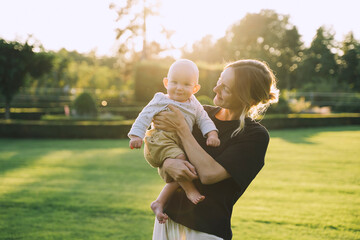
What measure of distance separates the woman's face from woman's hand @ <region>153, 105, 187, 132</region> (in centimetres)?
24

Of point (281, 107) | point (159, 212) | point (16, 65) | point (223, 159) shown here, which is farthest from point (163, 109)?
point (281, 107)

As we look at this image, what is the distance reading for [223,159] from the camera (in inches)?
75.9

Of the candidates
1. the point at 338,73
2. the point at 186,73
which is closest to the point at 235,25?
the point at 338,73

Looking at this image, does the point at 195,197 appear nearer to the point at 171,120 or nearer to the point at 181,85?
the point at 171,120

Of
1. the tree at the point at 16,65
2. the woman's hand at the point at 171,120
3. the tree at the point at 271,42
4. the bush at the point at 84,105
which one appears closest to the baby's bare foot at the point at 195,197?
the woman's hand at the point at 171,120

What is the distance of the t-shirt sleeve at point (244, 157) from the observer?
1.92 metres

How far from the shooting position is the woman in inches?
75.7

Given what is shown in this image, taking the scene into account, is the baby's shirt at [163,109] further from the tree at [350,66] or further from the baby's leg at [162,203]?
the tree at [350,66]

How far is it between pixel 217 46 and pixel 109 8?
24882 mm

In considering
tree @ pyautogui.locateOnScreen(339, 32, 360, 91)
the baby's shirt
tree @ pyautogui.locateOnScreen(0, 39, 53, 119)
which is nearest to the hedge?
tree @ pyautogui.locateOnScreen(0, 39, 53, 119)

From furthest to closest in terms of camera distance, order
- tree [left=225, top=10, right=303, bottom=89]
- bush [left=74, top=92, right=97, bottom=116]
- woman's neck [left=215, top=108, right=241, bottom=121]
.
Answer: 1. tree [left=225, top=10, right=303, bottom=89]
2. bush [left=74, top=92, right=97, bottom=116]
3. woman's neck [left=215, top=108, right=241, bottom=121]

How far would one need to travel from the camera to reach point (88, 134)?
16078 millimetres

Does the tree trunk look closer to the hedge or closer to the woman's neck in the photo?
the hedge

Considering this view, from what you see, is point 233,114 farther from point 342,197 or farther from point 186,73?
point 342,197
